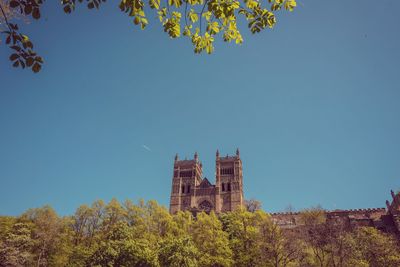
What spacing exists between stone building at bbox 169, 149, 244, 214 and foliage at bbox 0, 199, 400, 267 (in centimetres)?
3007

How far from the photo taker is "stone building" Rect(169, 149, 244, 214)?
6962 centimetres

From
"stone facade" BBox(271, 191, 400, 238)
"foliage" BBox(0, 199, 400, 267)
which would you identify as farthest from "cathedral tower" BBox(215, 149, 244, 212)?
"foliage" BBox(0, 199, 400, 267)

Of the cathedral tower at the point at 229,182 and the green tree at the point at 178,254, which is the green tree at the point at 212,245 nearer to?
the green tree at the point at 178,254

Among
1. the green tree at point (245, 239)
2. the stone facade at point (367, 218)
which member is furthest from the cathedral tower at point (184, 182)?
the green tree at point (245, 239)

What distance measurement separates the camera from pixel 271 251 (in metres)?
25.0

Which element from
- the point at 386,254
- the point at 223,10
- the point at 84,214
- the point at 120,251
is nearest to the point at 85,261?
the point at 120,251

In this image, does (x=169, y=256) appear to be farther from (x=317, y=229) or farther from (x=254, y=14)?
(x=254, y=14)

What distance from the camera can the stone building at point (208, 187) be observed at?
228 feet

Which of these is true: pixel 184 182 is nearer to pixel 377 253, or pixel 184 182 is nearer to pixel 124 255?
pixel 124 255

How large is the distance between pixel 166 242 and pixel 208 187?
47.5 metres

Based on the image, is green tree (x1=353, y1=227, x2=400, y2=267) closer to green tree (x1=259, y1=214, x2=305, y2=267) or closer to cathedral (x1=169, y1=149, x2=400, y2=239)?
green tree (x1=259, y1=214, x2=305, y2=267)

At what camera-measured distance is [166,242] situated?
86.2 feet

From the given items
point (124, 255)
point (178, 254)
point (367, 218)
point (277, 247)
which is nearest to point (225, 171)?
point (367, 218)

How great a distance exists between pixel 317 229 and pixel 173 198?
156ft
